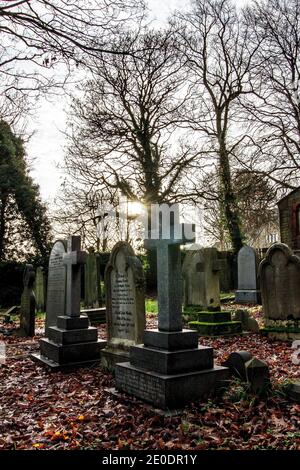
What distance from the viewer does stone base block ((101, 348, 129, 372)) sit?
Result: 620 centimetres

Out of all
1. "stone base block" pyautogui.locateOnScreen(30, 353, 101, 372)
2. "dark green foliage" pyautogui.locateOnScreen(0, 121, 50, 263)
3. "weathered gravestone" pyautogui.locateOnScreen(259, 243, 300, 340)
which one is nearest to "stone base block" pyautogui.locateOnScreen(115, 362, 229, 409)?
"stone base block" pyautogui.locateOnScreen(30, 353, 101, 372)

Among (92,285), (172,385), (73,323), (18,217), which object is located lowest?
(172,385)

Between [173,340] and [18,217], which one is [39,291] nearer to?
[18,217]

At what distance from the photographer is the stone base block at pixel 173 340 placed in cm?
466

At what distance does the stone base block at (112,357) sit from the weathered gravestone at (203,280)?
445 cm

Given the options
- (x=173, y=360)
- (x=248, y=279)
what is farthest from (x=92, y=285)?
(x=173, y=360)

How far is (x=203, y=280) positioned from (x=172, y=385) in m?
7.47

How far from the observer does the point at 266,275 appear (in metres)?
9.45

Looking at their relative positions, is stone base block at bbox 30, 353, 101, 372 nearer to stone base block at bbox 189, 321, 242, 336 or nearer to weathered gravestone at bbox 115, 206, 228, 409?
weathered gravestone at bbox 115, 206, 228, 409

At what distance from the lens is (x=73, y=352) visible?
6.88 meters
